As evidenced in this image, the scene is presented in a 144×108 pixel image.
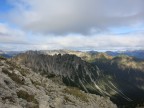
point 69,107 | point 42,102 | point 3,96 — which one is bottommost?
point 69,107

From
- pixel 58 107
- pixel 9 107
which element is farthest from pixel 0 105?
pixel 58 107

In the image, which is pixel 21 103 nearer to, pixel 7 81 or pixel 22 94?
pixel 22 94

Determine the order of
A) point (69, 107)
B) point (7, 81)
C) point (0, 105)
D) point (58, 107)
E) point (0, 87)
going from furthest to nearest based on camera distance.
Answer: point (69, 107), point (58, 107), point (7, 81), point (0, 87), point (0, 105)

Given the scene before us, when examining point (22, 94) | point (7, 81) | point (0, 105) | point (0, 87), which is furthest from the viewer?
point (7, 81)

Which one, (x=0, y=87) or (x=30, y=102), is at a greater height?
(x=0, y=87)

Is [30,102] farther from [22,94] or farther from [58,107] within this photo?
[58,107]

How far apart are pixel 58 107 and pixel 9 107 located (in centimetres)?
1677

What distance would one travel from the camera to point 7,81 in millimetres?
42875

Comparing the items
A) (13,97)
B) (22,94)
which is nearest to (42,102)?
(22,94)

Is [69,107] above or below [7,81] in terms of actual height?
below

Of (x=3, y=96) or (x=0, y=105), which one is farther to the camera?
(x=3, y=96)

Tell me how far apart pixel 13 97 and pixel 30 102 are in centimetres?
301

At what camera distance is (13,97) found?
34.9 meters

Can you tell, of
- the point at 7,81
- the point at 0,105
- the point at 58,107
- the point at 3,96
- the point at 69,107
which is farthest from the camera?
the point at 69,107
